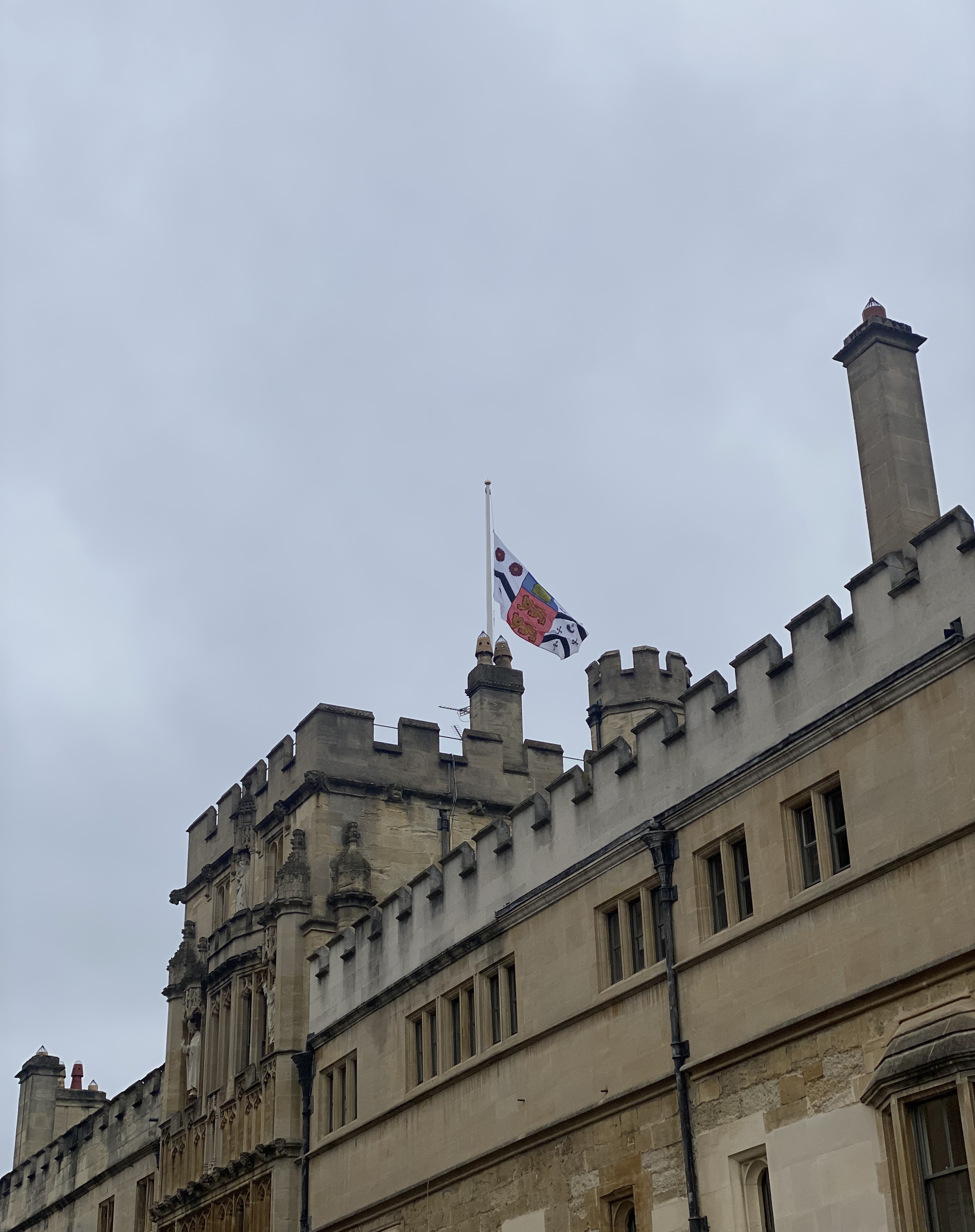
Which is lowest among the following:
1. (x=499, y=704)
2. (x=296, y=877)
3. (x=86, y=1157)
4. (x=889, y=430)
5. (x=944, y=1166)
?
(x=944, y=1166)

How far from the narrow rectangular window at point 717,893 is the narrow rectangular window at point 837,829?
188 cm

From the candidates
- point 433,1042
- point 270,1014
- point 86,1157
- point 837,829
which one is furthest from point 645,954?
point 86,1157

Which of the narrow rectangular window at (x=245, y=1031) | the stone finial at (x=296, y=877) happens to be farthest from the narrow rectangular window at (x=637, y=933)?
the narrow rectangular window at (x=245, y=1031)

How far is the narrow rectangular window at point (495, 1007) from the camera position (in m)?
25.1

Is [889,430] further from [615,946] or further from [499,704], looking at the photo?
[499,704]

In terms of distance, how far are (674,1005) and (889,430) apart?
25.5ft

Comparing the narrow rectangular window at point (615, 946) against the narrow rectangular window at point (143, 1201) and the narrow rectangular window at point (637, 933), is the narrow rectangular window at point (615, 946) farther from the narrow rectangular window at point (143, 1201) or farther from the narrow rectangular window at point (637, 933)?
the narrow rectangular window at point (143, 1201)

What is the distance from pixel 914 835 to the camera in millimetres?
17734

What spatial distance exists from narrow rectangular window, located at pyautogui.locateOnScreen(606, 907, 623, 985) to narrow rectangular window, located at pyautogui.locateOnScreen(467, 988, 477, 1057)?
11.8 feet

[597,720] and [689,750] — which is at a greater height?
[597,720]

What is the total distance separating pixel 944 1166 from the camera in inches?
660

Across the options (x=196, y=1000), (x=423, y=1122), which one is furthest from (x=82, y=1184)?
(x=423, y=1122)

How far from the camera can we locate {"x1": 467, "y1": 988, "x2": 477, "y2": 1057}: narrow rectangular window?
25578mm

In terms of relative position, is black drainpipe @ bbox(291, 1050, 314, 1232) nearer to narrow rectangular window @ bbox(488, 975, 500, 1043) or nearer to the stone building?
the stone building
